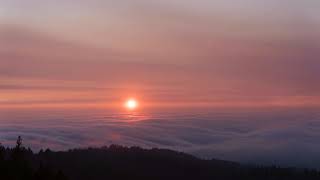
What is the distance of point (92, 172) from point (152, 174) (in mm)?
29663

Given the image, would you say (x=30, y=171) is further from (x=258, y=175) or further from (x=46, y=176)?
(x=258, y=175)

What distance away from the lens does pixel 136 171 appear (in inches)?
6211

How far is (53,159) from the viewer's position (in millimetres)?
145375

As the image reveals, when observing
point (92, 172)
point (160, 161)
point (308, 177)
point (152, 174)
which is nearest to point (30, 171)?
point (92, 172)

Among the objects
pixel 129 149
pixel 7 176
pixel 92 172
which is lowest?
pixel 7 176

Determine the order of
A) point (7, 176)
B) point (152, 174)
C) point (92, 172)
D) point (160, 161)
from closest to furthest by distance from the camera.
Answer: point (7, 176) < point (92, 172) < point (152, 174) < point (160, 161)

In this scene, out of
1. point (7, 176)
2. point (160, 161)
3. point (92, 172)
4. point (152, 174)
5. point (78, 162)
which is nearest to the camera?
point (7, 176)

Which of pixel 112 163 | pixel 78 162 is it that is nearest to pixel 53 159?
pixel 78 162

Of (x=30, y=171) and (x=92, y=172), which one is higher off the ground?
(x=92, y=172)

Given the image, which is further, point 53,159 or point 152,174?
point 152,174

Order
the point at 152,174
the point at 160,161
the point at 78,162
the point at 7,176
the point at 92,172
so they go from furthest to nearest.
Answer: the point at 160,161 < the point at 152,174 < the point at 78,162 < the point at 92,172 < the point at 7,176

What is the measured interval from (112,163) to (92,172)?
731 inches

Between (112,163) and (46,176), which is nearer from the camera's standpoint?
(46,176)

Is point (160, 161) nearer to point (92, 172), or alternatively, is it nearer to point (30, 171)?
point (92, 172)
